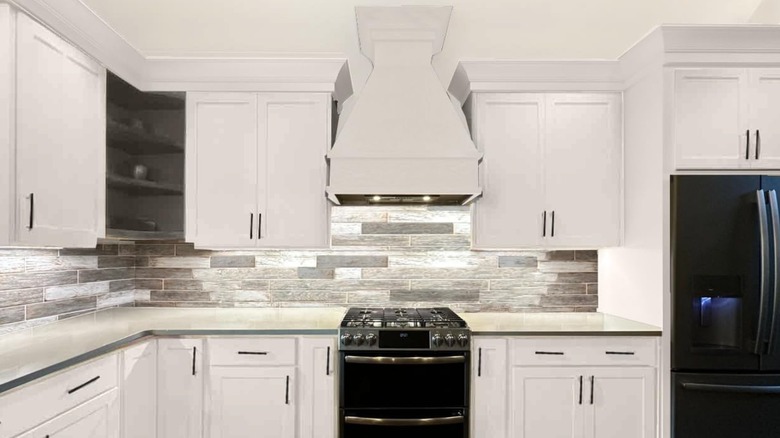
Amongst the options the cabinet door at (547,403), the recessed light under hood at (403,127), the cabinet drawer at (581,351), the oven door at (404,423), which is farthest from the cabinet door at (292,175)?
the cabinet door at (547,403)

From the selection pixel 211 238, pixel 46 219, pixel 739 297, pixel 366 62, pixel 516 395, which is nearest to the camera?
pixel 46 219

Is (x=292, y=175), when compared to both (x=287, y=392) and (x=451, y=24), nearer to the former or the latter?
(x=287, y=392)

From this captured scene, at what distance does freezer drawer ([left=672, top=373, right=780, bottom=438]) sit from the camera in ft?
8.70

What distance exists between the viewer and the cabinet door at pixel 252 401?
280 cm

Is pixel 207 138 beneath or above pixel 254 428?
above

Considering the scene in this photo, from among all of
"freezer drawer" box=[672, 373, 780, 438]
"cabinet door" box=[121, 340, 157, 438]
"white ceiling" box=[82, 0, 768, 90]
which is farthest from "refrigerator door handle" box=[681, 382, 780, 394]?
"cabinet door" box=[121, 340, 157, 438]

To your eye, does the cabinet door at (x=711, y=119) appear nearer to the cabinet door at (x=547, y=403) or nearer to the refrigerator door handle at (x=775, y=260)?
the refrigerator door handle at (x=775, y=260)

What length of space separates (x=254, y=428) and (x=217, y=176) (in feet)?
4.75

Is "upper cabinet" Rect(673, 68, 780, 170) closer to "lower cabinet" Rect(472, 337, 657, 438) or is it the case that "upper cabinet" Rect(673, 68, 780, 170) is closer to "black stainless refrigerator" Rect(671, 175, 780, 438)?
"black stainless refrigerator" Rect(671, 175, 780, 438)

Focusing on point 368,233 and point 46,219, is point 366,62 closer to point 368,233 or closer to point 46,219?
point 368,233

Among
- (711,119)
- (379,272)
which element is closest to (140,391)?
(379,272)

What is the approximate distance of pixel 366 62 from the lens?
350 cm

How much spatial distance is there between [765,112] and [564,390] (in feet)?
5.92

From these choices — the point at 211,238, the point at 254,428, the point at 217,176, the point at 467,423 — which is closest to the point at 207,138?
the point at 217,176
